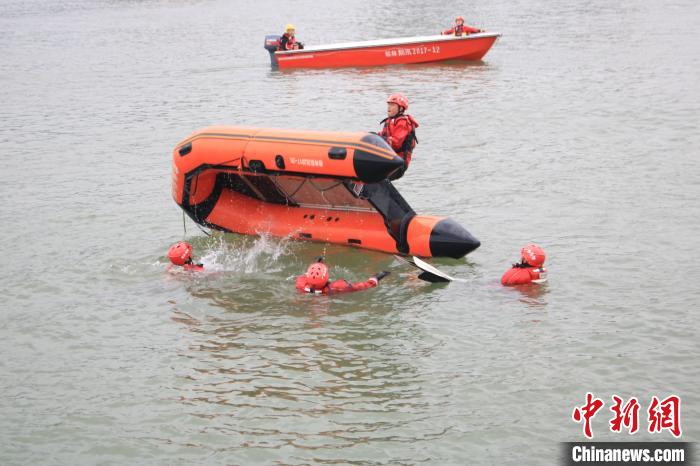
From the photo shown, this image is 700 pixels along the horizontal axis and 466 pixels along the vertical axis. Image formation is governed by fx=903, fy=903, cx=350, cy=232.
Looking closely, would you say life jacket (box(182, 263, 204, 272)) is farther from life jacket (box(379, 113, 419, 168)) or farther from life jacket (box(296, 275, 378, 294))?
life jacket (box(379, 113, 419, 168))

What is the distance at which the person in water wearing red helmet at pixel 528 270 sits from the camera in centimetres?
1048

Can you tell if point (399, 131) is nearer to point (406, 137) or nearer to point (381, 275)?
point (406, 137)

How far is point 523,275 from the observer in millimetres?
10555

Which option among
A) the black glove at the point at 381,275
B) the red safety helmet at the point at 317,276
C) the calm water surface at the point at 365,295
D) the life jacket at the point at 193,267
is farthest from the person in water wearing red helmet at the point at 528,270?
the life jacket at the point at 193,267

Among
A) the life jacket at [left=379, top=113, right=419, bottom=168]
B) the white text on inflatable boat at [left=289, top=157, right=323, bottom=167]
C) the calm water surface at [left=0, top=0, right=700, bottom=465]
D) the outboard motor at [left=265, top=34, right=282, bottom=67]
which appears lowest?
the calm water surface at [left=0, top=0, right=700, bottom=465]

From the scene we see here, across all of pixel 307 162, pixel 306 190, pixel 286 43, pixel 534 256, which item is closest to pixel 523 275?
pixel 534 256

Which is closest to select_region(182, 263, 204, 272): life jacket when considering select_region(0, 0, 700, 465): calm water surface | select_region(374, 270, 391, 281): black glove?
select_region(0, 0, 700, 465): calm water surface

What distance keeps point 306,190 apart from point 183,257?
221 cm

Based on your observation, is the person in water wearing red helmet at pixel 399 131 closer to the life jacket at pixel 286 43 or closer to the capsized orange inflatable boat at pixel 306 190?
the capsized orange inflatable boat at pixel 306 190

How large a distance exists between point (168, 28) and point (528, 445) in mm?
34088

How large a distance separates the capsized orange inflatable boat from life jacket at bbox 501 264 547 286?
876 mm

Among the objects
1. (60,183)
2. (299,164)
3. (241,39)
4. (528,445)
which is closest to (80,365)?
(299,164)

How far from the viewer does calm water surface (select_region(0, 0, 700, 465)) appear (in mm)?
8148

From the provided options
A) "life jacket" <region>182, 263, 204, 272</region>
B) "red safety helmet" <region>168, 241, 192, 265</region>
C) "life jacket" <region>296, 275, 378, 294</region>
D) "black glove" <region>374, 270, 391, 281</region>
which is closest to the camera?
"life jacket" <region>296, 275, 378, 294</region>
